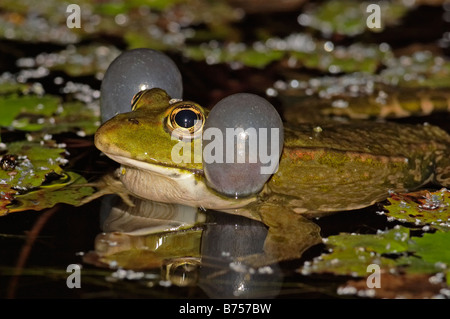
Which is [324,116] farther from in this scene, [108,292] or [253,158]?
[108,292]

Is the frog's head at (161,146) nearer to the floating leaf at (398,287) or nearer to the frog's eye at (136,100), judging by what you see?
the frog's eye at (136,100)

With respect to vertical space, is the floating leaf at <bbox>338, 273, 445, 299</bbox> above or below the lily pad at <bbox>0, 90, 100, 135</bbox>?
below

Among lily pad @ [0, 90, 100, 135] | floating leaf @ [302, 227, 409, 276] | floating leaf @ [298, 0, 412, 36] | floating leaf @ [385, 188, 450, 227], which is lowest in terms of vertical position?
floating leaf @ [302, 227, 409, 276]

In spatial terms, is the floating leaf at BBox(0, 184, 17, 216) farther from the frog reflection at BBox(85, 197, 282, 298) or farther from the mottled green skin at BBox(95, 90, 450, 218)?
the mottled green skin at BBox(95, 90, 450, 218)

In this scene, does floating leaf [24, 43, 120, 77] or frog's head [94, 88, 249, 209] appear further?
floating leaf [24, 43, 120, 77]

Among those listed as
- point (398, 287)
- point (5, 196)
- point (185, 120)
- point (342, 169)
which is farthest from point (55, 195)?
point (398, 287)

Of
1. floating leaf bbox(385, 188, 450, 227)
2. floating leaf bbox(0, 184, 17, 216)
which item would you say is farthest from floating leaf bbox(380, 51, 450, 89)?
floating leaf bbox(0, 184, 17, 216)
